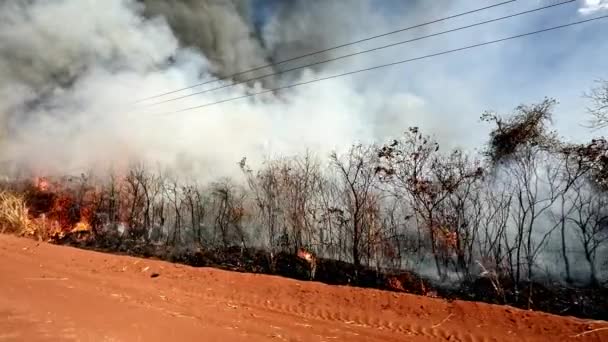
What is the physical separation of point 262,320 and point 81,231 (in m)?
16.7

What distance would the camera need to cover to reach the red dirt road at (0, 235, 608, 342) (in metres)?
6.20

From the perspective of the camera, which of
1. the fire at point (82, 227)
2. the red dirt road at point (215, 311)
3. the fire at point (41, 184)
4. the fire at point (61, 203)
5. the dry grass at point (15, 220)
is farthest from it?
the fire at point (41, 184)

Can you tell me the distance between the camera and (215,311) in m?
8.31

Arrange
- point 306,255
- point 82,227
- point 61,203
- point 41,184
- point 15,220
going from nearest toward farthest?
point 306,255, point 15,220, point 82,227, point 61,203, point 41,184

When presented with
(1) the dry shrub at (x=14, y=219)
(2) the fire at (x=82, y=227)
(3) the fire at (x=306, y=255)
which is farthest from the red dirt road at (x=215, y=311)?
(2) the fire at (x=82, y=227)

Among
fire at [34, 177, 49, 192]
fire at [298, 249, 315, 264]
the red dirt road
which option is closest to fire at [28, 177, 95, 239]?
fire at [34, 177, 49, 192]

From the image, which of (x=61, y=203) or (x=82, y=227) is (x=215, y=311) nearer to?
(x=82, y=227)

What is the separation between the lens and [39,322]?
19.5 ft

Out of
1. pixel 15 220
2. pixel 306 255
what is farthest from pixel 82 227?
pixel 306 255

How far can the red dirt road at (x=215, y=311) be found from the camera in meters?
6.20

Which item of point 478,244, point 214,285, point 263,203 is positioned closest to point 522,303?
point 478,244

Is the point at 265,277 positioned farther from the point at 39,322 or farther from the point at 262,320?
the point at 39,322

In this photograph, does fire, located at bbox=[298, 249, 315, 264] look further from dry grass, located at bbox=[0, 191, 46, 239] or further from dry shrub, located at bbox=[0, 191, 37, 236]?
dry shrub, located at bbox=[0, 191, 37, 236]

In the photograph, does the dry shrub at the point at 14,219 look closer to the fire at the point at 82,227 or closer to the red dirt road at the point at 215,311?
the fire at the point at 82,227
